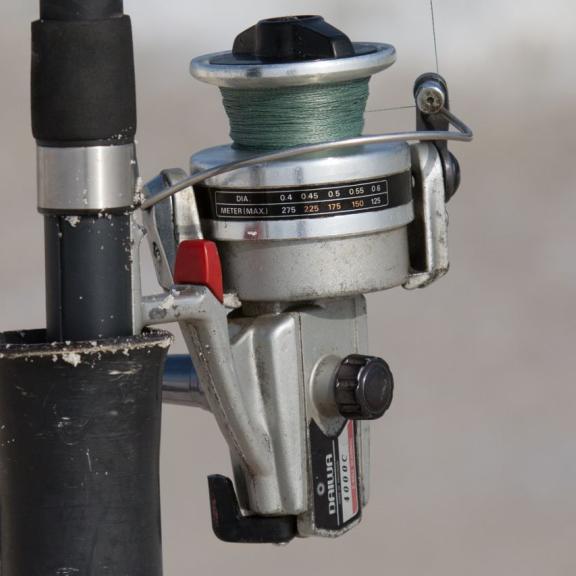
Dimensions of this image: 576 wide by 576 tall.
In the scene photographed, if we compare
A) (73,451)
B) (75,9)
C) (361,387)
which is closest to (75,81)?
(75,9)

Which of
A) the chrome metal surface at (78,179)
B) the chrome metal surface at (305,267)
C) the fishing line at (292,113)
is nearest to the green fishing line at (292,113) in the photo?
the fishing line at (292,113)

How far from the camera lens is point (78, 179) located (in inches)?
60.0

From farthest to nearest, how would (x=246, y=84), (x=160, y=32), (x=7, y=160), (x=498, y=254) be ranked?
(x=160, y=32)
(x=7, y=160)
(x=498, y=254)
(x=246, y=84)

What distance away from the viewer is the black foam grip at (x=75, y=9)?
1514 millimetres

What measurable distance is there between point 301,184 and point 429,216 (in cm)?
21

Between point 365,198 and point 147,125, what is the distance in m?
3.30

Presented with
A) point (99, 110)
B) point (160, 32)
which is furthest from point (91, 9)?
point (160, 32)

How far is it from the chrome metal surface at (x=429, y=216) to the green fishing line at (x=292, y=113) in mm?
88

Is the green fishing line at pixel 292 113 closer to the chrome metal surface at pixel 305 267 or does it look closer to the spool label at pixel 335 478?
the chrome metal surface at pixel 305 267

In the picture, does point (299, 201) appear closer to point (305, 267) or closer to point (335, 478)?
point (305, 267)

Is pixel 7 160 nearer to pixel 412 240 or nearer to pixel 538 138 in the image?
pixel 538 138

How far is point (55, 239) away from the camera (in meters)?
1.54

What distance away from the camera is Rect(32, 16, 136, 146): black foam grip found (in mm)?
1517

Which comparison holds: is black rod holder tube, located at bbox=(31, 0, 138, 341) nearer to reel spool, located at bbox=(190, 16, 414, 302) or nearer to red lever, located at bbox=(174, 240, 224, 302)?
red lever, located at bbox=(174, 240, 224, 302)
